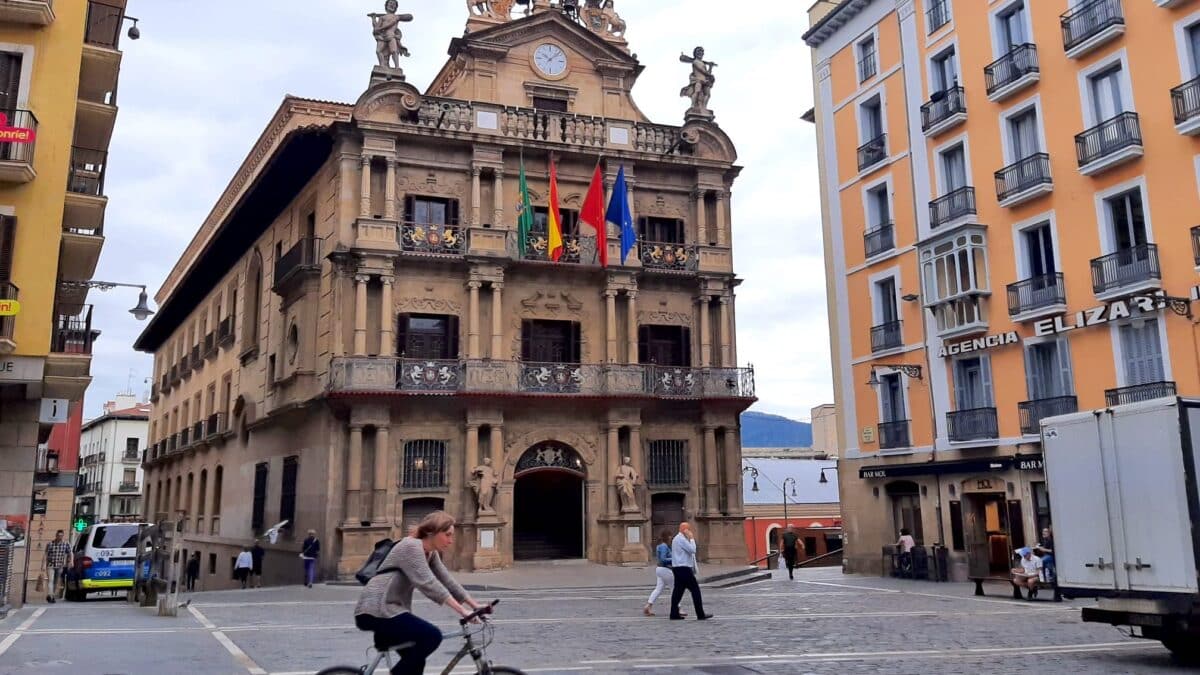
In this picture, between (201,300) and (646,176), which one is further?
(201,300)

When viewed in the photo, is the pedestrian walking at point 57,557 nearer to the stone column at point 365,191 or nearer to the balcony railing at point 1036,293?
the stone column at point 365,191

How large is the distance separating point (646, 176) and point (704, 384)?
24.2 ft

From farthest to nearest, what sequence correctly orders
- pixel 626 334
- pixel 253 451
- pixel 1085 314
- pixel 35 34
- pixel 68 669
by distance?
1. pixel 253 451
2. pixel 626 334
3. pixel 1085 314
4. pixel 35 34
5. pixel 68 669

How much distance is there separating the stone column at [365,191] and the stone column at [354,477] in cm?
644

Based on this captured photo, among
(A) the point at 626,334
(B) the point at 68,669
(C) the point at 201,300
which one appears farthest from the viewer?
(C) the point at 201,300

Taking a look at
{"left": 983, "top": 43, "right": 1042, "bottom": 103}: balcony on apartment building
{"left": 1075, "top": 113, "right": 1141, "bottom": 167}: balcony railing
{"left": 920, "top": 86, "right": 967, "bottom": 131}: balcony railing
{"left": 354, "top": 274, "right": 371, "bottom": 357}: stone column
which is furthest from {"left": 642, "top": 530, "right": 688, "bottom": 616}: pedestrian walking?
{"left": 983, "top": 43, "right": 1042, "bottom": 103}: balcony on apartment building

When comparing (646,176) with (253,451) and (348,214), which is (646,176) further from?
(253,451)

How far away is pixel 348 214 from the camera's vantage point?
29406 mm

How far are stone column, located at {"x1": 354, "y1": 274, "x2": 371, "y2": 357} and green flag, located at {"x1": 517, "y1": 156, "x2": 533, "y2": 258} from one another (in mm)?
4860

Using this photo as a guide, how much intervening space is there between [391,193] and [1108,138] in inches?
768

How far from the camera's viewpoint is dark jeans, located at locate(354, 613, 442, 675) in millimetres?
6762

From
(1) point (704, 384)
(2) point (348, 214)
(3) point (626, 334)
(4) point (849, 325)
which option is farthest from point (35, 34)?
(4) point (849, 325)

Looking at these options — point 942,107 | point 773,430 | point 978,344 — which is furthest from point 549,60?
point 773,430

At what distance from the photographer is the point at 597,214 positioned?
1191 inches
